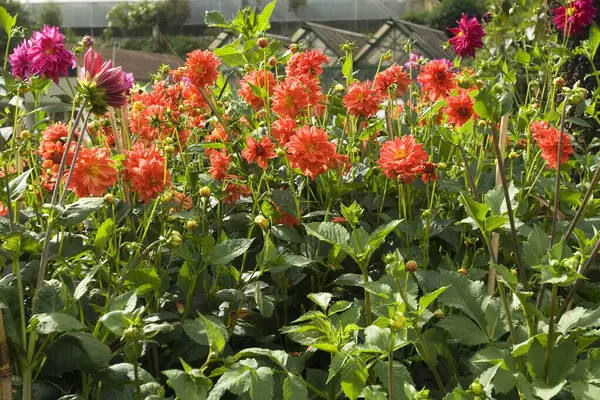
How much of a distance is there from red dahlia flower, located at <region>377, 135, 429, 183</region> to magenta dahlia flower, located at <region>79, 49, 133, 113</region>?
45 cm

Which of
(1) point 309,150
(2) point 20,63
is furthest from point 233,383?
(2) point 20,63

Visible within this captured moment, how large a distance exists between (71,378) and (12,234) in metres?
0.24

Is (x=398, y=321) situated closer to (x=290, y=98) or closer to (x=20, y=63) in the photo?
(x=290, y=98)

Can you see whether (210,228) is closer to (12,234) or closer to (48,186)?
(48,186)

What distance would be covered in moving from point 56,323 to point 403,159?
25.3 inches

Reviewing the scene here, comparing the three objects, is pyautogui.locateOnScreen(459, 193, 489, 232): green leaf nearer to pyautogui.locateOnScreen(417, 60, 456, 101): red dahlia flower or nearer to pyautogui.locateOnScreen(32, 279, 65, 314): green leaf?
pyautogui.locateOnScreen(32, 279, 65, 314): green leaf

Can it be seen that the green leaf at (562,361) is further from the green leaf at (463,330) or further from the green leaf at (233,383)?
the green leaf at (233,383)

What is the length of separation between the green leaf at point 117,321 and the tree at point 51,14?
4099cm

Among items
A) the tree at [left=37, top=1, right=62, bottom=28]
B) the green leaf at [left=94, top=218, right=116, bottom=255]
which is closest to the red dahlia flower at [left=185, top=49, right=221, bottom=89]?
the green leaf at [left=94, top=218, right=116, bottom=255]

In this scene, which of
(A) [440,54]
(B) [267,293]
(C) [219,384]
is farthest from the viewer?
(A) [440,54]

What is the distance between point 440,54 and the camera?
1753cm

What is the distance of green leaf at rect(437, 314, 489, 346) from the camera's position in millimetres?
1078

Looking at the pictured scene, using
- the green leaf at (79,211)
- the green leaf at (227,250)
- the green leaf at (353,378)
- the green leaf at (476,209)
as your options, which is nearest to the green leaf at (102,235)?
the green leaf at (79,211)

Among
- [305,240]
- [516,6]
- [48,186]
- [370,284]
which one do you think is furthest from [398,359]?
[516,6]
